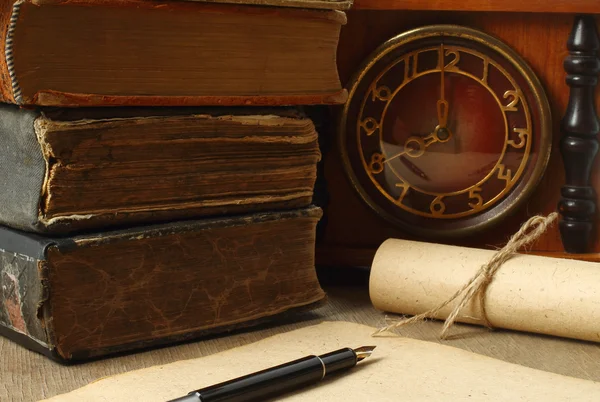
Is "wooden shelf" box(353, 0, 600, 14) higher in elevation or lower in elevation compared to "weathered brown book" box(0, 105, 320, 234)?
higher

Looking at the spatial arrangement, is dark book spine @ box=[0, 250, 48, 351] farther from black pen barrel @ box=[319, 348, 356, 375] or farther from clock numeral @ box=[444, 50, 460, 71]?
clock numeral @ box=[444, 50, 460, 71]

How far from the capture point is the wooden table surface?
50.9 inches

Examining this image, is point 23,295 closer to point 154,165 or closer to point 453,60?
point 154,165

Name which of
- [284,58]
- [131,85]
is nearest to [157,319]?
[131,85]

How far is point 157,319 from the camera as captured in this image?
1.45m

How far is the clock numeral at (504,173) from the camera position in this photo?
1784 mm

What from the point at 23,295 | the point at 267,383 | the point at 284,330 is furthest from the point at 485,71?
the point at 23,295

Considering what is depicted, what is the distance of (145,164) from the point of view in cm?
140

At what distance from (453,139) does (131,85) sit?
2.38 feet

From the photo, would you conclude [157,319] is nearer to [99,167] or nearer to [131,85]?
[99,167]

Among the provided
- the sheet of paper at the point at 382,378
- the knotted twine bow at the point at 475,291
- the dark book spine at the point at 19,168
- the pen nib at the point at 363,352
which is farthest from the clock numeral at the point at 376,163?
the dark book spine at the point at 19,168

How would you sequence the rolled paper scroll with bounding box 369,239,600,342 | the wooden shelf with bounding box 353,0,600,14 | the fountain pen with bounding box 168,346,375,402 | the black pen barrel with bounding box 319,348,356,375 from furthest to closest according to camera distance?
1. the wooden shelf with bounding box 353,0,600,14
2. the rolled paper scroll with bounding box 369,239,600,342
3. the black pen barrel with bounding box 319,348,356,375
4. the fountain pen with bounding box 168,346,375,402

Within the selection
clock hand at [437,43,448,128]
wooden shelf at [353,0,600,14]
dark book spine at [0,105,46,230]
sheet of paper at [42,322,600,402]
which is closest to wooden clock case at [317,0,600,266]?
wooden shelf at [353,0,600,14]

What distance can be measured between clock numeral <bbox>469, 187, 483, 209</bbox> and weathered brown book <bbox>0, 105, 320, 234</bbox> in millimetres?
389
